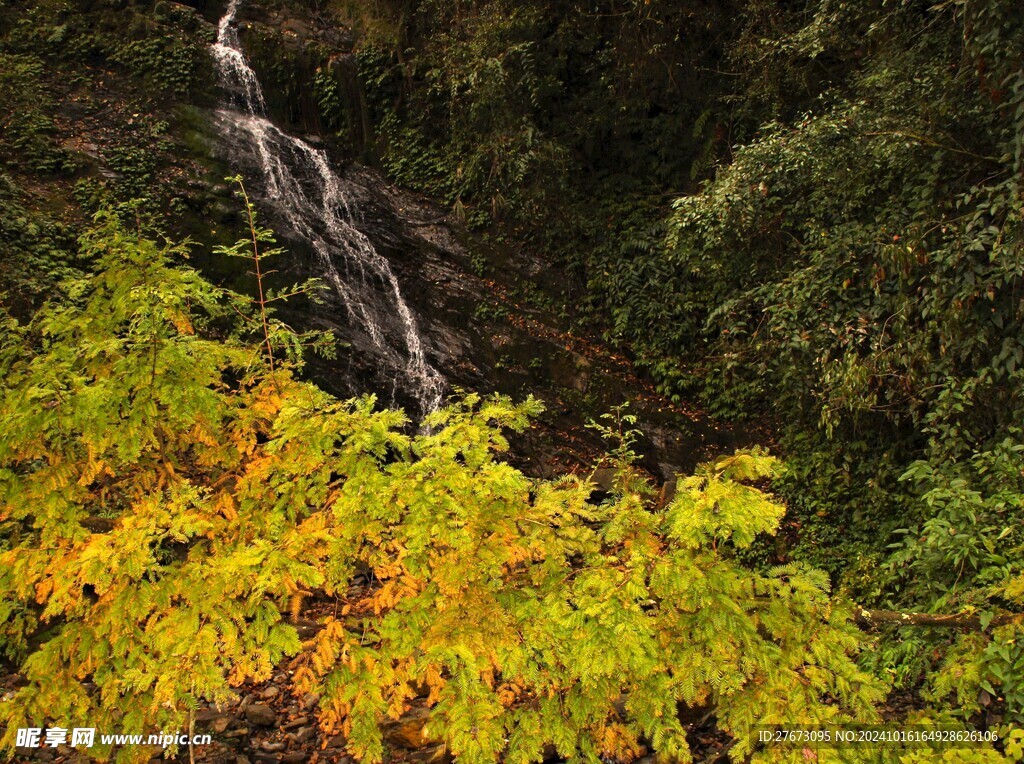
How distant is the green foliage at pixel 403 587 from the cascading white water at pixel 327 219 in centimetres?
766

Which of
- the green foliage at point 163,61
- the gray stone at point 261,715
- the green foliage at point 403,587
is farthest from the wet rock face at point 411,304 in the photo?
the green foliage at point 403,587

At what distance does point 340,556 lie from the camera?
2863 mm

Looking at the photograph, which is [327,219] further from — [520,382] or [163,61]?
[163,61]

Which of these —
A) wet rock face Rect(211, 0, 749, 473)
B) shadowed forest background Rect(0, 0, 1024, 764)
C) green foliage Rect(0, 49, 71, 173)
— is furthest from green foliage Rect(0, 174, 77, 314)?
wet rock face Rect(211, 0, 749, 473)

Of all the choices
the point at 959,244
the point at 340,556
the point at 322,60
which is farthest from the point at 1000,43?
the point at 322,60

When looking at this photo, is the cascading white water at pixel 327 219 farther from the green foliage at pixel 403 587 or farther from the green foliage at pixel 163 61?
the green foliage at pixel 403 587

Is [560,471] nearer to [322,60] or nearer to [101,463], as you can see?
[101,463]

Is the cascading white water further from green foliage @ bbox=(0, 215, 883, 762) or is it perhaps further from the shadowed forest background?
green foliage @ bbox=(0, 215, 883, 762)

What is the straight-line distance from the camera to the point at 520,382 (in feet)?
37.7

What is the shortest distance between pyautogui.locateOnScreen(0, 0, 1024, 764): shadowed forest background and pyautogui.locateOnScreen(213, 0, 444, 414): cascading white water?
129 mm

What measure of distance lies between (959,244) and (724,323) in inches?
188

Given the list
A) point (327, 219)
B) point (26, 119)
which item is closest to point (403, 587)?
point (327, 219)

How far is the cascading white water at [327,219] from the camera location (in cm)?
1128

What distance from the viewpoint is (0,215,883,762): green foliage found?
271cm
